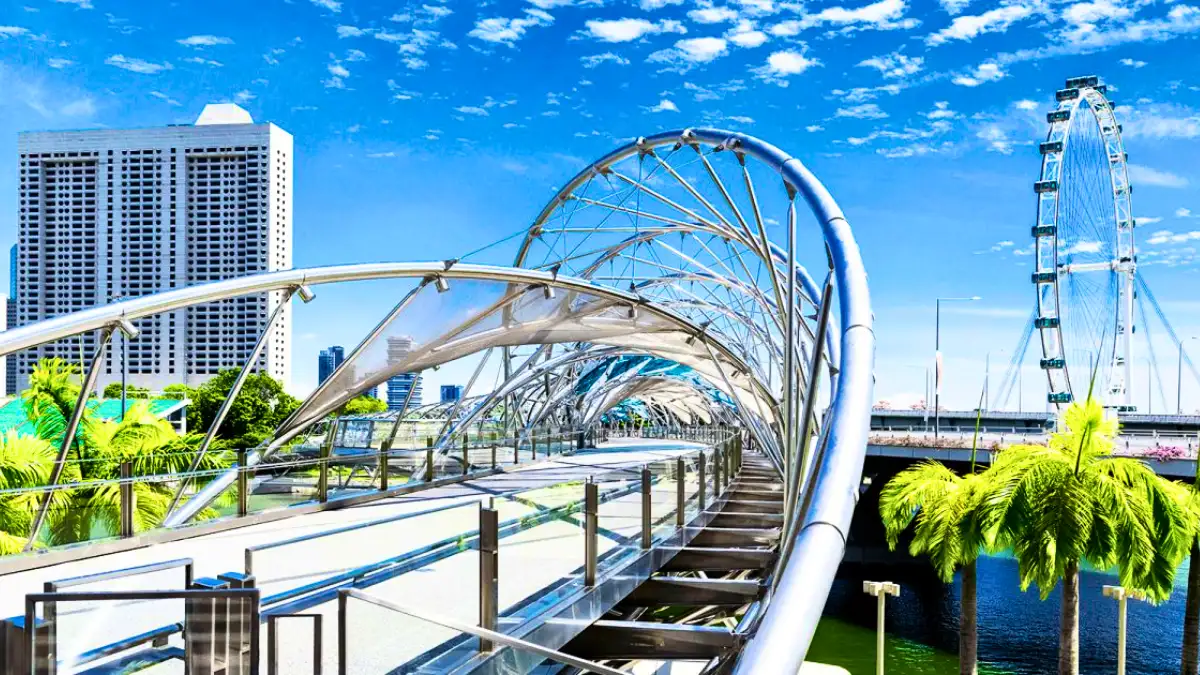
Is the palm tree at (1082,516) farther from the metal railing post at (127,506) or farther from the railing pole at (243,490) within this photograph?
the metal railing post at (127,506)

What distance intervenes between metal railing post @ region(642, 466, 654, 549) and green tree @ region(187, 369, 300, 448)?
51.5 m

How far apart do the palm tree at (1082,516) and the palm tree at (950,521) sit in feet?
2.92

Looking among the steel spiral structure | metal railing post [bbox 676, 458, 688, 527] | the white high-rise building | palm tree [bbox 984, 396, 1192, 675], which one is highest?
the white high-rise building

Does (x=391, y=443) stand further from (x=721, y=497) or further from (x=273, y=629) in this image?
(x=273, y=629)

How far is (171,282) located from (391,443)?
6177 inches

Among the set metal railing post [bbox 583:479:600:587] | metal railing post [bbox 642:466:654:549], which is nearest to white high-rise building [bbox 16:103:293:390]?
metal railing post [bbox 642:466:654:549]

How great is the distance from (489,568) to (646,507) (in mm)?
5804

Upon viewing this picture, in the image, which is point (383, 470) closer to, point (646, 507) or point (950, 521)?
point (646, 507)

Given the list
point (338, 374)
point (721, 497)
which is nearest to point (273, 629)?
point (721, 497)

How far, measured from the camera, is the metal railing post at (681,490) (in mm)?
15820

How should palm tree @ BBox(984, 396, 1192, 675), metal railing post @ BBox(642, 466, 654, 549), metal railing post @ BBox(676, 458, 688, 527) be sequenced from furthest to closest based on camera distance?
palm tree @ BBox(984, 396, 1192, 675), metal railing post @ BBox(676, 458, 688, 527), metal railing post @ BBox(642, 466, 654, 549)

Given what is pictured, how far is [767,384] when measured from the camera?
41438 millimetres

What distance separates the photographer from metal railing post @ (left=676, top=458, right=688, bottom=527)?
1582 cm

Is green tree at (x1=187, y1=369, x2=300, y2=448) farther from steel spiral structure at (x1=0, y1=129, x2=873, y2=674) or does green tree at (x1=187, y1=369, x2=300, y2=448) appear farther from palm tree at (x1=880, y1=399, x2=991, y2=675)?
palm tree at (x1=880, y1=399, x2=991, y2=675)
